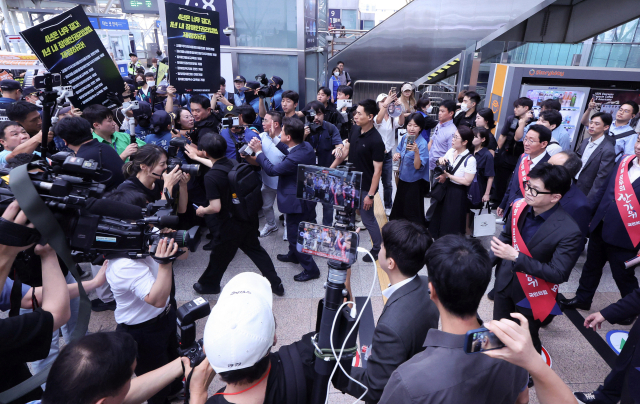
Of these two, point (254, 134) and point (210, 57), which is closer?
point (254, 134)

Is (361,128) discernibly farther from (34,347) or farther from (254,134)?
(34,347)

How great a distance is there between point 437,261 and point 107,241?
4.91 feet

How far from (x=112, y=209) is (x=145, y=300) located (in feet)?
1.94

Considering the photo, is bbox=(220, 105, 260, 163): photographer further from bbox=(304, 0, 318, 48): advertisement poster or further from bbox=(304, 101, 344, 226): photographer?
bbox=(304, 0, 318, 48): advertisement poster

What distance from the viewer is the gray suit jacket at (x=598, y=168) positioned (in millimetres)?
3953

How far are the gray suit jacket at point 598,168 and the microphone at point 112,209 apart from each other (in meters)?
4.15

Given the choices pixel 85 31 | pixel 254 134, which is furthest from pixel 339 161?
pixel 85 31

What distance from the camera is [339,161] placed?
4.87 metres

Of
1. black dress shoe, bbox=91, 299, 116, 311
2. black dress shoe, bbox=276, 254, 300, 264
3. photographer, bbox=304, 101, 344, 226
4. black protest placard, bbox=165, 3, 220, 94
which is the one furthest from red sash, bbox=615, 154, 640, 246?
black dress shoe, bbox=91, 299, 116, 311

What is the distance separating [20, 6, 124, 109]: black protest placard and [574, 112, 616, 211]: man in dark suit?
17.0 feet

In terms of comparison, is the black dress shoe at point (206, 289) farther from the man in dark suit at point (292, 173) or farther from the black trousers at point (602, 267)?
the black trousers at point (602, 267)

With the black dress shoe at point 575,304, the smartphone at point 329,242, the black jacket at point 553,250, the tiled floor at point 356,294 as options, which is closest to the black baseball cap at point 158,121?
the tiled floor at point 356,294

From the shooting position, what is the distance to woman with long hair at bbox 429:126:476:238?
12.7 feet

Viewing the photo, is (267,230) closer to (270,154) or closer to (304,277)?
(304,277)
